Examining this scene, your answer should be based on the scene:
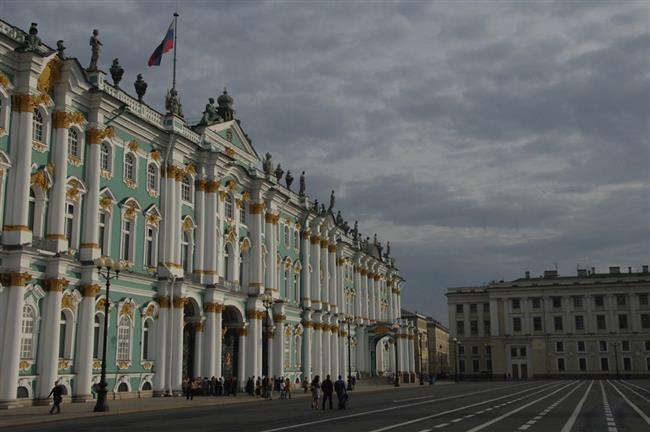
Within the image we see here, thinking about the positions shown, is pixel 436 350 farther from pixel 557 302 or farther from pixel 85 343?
pixel 85 343

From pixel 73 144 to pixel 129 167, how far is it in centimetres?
522

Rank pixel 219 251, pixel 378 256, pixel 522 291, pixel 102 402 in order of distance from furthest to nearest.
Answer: pixel 522 291 < pixel 378 256 < pixel 219 251 < pixel 102 402

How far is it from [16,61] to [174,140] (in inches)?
521

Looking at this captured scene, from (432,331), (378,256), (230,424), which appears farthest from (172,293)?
(432,331)

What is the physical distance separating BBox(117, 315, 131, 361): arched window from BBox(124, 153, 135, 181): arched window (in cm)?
841

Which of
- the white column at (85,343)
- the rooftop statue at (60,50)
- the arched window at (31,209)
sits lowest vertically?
the white column at (85,343)

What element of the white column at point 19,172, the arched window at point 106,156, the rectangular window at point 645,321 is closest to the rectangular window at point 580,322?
the rectangular window at point 645,321

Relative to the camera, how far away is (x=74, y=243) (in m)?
38.5

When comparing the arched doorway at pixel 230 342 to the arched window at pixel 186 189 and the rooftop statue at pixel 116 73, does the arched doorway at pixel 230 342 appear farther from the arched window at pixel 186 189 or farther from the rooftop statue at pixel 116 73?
the rooftop statue at pixel 116 73

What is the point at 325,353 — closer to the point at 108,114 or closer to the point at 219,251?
the point at 219,251

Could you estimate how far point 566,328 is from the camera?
12512cm

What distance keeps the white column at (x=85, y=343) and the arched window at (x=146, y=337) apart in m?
5.48

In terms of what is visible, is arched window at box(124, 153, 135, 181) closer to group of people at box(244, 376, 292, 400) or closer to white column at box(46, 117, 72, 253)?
white column at box(46, 117, 72, 253)

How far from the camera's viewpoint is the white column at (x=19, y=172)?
34.1 meters
